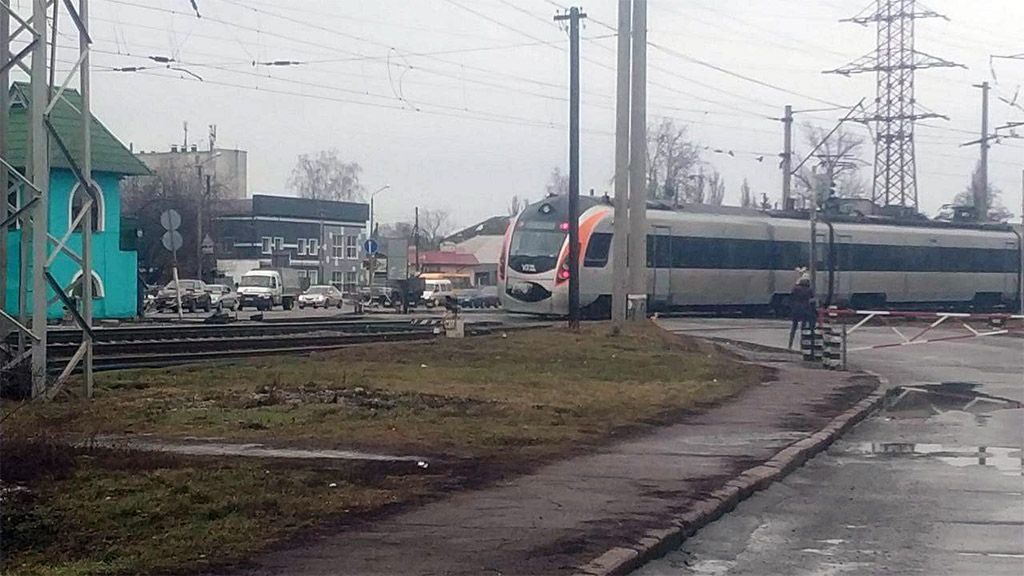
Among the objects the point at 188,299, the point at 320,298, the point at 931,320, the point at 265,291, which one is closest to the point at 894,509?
the point at 931,320

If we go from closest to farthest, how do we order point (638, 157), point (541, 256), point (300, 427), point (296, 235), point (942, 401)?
point (300, 427), point (942, 401), point (638, 157), point (541, 256), point (296, 235)

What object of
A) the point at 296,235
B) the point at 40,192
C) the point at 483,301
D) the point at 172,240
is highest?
the point at 296,235

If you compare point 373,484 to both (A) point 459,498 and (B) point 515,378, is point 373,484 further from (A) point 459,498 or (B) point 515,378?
(B) point 515,378

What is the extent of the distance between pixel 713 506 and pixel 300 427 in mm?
4990

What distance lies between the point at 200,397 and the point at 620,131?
560 inches

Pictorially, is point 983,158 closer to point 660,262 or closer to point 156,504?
point 660,262

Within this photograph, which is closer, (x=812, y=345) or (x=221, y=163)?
(x=812, y=345)

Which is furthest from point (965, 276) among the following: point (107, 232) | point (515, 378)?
point (515, 378)

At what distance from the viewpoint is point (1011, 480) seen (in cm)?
1168

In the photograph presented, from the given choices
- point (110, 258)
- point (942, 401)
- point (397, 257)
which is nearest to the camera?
point (942, 401)

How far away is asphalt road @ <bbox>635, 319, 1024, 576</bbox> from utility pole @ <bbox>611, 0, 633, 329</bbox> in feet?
32.3

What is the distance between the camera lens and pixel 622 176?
28.0 metres

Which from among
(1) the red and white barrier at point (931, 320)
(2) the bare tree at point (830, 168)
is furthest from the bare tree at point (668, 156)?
(1) the red and white barrier at point (931, 320)

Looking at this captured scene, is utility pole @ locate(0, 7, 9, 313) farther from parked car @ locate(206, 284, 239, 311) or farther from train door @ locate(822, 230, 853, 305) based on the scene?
parked car @ locate(206, 284, 239, 311)
